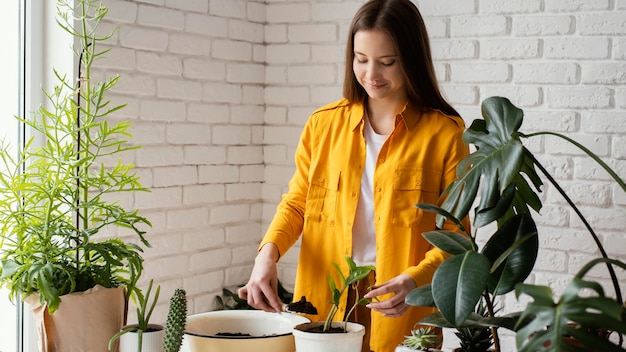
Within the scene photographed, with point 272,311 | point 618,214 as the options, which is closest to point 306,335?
point 272,311

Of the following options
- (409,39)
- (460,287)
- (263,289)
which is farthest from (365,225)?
(460,287)

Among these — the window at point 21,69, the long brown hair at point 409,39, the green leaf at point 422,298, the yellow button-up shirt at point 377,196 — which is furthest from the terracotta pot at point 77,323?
the window at point 21,69

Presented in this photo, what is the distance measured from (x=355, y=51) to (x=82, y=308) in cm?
100

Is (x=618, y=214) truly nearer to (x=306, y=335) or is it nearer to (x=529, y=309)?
(x=306, y=335)

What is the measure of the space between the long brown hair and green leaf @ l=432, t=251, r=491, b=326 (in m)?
1.00

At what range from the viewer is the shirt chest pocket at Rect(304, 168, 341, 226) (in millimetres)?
2365

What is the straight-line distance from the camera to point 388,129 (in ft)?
7.79

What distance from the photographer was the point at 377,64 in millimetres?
2211

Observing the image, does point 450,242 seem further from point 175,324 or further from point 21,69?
point 21,69

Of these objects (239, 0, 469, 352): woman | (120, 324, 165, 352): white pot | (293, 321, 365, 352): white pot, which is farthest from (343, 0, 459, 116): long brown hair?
(120, 324, 165, 352): white pot

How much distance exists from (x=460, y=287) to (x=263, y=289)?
822 millimetres

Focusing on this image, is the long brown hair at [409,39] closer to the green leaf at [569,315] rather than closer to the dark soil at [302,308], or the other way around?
the dark soil at [302,308]

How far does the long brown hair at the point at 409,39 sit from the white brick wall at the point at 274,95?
0.89m

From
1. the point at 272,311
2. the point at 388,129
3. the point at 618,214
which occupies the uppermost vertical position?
the point at 388,129
